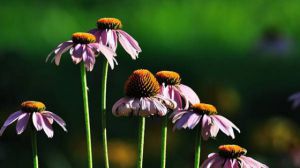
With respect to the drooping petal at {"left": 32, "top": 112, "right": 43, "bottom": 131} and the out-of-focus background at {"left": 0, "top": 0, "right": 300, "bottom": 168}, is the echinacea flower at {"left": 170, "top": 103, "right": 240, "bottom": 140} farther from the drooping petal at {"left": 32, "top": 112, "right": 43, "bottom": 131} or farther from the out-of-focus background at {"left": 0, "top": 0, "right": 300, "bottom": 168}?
the out-of-focus background at {"left": 0, "top": 0, "right": 300, "bottom": 168}

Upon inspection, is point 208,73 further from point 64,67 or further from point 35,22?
point 35,22

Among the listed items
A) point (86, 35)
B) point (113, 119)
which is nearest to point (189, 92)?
point (86, 35)

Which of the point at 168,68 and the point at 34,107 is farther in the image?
the point at 168,68

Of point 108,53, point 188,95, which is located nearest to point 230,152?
point 188,95

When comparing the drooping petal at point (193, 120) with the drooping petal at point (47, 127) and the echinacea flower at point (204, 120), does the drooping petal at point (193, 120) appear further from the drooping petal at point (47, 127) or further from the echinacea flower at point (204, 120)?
the drooping petal at point (47, 127)

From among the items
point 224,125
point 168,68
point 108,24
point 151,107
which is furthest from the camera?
Answer: point 168,68

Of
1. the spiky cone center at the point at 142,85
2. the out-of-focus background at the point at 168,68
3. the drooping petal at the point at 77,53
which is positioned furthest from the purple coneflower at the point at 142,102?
the out-of-focus background at the point at 168,68

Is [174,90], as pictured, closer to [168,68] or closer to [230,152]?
[230,152]

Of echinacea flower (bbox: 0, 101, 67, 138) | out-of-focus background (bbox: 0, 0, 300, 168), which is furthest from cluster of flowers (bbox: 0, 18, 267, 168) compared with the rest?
out-of-focus background (bbox: 0, 0, 300, 168)
